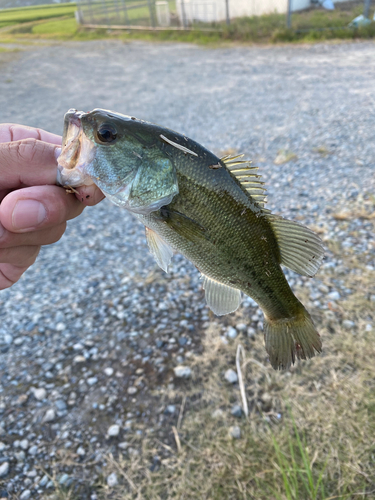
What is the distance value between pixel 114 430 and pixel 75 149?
220cm

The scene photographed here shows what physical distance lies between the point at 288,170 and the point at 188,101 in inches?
210

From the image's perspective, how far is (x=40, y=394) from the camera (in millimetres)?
3127

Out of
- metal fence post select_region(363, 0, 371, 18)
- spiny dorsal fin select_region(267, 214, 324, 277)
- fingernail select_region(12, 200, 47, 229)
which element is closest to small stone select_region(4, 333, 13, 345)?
fingernail select_region(12, 200, 47, 229)

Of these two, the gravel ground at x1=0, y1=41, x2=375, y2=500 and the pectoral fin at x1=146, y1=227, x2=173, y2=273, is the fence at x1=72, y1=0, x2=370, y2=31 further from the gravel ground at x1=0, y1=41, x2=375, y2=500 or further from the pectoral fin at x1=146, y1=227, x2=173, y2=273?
the pectoral fin at x1=146, y1=227, x2=173, y2=273

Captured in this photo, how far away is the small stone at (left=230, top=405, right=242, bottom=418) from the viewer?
9.34 feet

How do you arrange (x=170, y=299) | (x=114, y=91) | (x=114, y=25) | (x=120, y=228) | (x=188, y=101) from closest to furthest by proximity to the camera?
(x=170, y=299) < (x=120, y=228) < (x=188, y=101) < (x=114, y=91) < (x=114, y=25)

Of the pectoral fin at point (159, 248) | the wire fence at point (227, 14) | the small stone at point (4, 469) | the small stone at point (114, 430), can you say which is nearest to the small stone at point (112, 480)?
the small stone at point (114, 430)

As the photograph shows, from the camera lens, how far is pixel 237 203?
5.15 feet

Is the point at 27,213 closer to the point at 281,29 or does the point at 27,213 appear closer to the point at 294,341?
the point at 294,341

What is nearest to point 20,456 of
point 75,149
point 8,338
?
point 8,338

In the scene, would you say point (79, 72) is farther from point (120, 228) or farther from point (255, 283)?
point (255, 283)

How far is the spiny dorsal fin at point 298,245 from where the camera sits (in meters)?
1.63

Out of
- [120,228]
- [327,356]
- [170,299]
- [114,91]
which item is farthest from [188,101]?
[327,356]

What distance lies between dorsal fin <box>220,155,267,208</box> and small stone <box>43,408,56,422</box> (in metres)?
2.44
